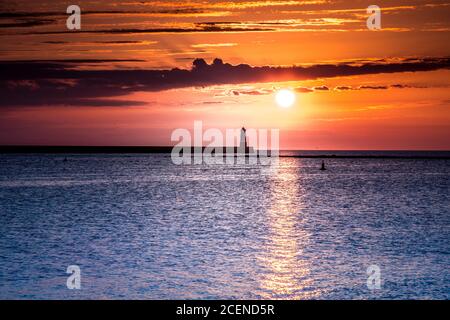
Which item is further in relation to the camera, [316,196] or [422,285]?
[316,196]

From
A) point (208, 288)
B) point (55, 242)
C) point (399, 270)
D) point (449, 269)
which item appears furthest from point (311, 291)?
point (55, 242)

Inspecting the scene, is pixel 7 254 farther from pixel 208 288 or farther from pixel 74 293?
pixel 208 288

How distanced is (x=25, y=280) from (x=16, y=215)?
102 ft

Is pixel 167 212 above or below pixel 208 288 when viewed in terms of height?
above

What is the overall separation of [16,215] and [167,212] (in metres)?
13.8

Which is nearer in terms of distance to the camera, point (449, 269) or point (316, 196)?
point (449, 269)

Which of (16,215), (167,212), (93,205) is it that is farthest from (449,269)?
(93,205)

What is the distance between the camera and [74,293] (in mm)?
22594
